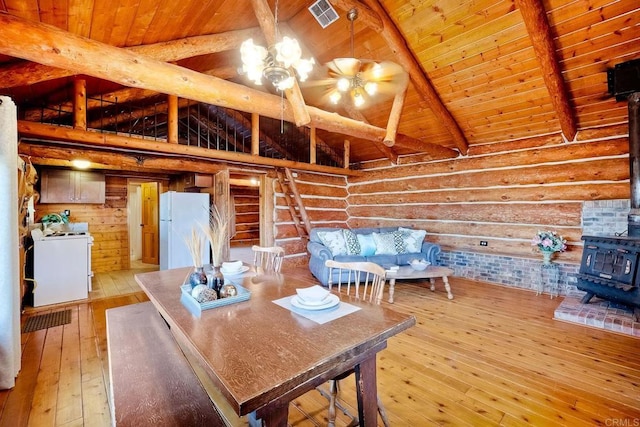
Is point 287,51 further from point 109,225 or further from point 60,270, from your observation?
point 109,225

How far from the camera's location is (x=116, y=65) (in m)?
2.22

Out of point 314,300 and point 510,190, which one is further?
point 510,190

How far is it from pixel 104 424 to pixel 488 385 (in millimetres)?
2675

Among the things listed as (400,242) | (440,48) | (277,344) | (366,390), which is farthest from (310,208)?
(277,344)

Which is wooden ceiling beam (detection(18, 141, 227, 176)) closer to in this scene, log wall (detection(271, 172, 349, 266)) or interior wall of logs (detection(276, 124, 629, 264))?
log wall (detection(271, 172, 349, 266))

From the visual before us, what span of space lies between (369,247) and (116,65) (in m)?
4.16

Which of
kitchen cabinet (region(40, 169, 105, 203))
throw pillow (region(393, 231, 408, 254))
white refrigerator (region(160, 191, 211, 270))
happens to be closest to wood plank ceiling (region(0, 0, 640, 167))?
throw pillow (region(393, 231, 408, 254))

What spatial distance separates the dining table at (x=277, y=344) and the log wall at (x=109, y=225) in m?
5.79

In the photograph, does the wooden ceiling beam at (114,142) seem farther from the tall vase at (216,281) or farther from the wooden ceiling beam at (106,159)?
the tall vase at (216,281)

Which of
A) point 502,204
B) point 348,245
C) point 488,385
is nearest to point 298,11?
point 348,245

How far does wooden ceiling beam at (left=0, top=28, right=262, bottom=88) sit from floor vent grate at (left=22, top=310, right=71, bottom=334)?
8.37ft

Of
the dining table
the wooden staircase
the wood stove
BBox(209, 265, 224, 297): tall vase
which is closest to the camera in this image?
the dining table

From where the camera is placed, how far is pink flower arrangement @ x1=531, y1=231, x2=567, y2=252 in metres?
4.18

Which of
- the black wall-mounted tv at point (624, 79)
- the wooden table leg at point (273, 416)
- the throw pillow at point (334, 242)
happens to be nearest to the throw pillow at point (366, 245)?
the throw pillow at point (334, 242)
